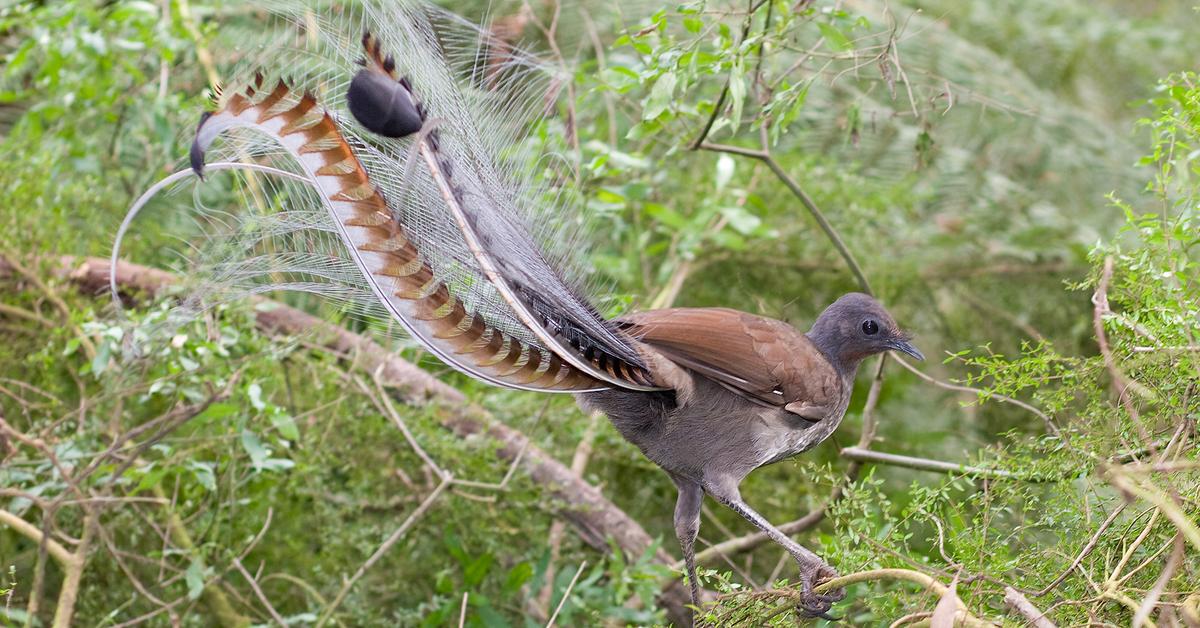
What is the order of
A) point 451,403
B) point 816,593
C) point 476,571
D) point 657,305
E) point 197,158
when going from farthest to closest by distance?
point 657,305 → point 451,403 → point 476,571 → point 816,593 → point 197,158

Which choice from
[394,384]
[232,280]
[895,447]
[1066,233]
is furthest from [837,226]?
[232,280]

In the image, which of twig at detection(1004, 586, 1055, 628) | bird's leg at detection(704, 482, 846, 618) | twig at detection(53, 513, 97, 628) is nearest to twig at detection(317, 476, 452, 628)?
twig at detection(53, 513, 97, 628)

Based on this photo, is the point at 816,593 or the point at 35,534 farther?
the point at 35,534

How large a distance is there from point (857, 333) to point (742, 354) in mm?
348

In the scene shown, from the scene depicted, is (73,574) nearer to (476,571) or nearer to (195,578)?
(195,578)

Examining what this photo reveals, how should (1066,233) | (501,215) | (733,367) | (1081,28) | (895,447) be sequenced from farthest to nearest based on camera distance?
(1081,28) → (1066,233) → (895,447) → (733,367) → (501,215)

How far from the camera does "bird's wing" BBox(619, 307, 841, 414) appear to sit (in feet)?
9.50

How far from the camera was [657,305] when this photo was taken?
14.4 feet

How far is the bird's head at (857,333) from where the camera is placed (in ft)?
10.1

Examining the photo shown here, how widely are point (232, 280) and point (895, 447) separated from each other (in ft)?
8.59

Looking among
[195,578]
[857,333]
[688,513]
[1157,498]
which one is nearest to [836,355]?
[857,333]

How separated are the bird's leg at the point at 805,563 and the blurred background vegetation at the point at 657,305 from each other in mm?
58

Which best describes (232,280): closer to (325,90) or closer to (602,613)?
(325,90)

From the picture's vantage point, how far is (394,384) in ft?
12.6
